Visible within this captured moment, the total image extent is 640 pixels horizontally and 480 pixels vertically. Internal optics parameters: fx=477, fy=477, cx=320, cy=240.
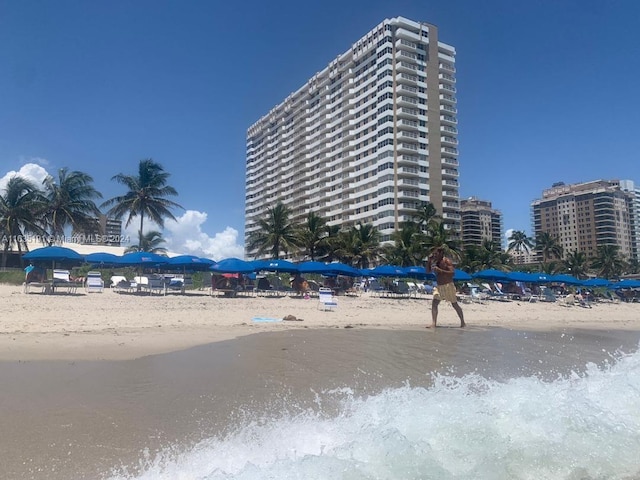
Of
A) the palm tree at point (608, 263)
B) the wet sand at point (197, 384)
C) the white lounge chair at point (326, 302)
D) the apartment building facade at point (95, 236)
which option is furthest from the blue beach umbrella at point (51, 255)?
the palm tree at point (608, 263)

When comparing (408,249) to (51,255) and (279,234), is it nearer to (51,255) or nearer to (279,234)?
(279,234)

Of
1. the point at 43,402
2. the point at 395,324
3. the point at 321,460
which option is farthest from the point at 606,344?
the point at 43,402

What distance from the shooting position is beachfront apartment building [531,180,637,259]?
142000 millimetres

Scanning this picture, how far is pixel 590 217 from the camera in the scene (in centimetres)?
14475

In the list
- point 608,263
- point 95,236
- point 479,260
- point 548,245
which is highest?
point 548,245

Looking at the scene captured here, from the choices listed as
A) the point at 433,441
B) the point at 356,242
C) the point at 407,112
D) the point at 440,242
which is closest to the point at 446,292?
the point at 433,441

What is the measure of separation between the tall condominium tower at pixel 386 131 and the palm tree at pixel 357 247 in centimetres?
1917

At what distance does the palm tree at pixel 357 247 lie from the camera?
53.8 meters

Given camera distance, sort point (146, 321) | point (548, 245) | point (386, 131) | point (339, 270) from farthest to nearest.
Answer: point (548, 245)
point (386, 131)
point (339, 270)
point (146, 321)

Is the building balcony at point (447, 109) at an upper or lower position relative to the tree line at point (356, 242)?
upper

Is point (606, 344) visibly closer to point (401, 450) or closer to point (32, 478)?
point (401, 450)

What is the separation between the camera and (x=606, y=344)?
11117mm

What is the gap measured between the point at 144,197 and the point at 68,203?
6.33 meters

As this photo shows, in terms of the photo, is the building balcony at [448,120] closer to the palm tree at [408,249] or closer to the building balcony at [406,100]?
the building balcony at [406,100]
